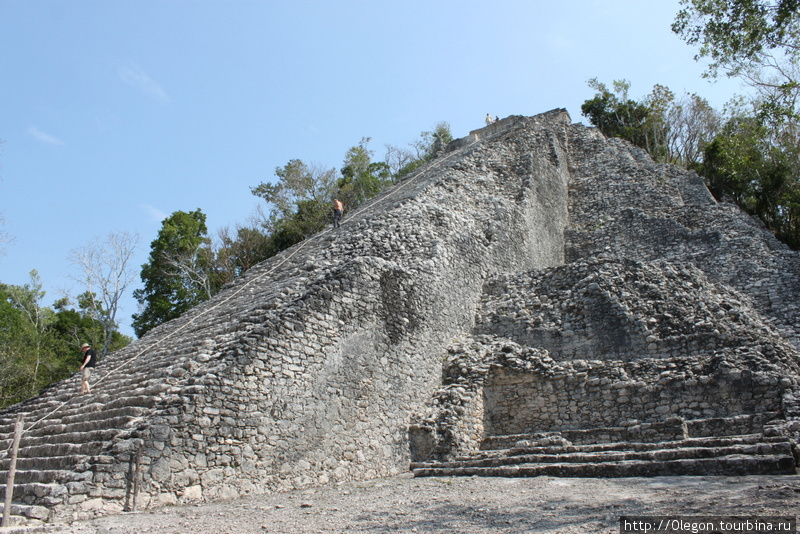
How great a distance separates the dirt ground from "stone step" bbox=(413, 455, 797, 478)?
22cm

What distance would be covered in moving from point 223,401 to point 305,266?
3509 mm

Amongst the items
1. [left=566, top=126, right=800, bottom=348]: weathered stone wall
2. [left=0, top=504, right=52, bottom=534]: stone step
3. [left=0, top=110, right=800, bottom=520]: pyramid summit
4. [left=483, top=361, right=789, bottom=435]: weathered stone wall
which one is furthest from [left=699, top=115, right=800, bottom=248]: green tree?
[left=0, top=504, right=52, bottom=534]: stone step

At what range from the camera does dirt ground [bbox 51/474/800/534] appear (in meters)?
3.86

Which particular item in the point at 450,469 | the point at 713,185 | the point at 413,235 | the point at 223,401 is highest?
the point at 713,185

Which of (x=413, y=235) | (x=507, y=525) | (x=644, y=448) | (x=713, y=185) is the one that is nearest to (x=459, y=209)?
(x=413, y=235)

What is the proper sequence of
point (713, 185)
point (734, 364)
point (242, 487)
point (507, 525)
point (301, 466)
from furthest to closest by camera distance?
point (713, 185) < point (734, 364) < point (301, 466) < point (242, 487) < point (507, 525)

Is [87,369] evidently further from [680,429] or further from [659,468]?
[680,429]

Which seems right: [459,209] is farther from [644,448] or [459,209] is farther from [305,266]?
[644,448]

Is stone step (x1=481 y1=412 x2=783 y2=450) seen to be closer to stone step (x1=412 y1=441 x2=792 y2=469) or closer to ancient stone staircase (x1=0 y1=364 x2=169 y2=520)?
stone step (x1=412 y1=441 x2=792 y2=469)

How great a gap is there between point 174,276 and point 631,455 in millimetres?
17526

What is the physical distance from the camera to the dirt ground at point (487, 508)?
386cm

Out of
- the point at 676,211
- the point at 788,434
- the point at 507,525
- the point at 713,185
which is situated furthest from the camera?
the point at 713,185

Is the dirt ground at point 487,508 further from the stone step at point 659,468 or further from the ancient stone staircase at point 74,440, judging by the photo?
the ancient stone staircase at point 74,440

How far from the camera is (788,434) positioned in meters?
5.95
